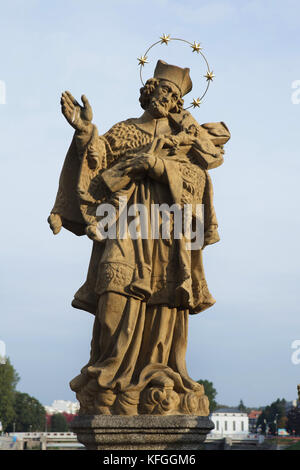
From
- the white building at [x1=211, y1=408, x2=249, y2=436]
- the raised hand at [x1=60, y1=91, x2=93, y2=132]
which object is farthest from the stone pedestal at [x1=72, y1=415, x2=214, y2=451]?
the white building at [x1=211, y1=408, x2=249, y2=436]

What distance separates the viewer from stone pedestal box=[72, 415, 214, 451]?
741 centimetres

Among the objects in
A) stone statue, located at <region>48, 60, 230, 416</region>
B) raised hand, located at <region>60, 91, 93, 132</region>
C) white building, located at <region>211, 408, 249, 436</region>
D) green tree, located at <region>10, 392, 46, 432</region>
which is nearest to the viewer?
stone statue, located at <region>48, 60, 230, 416</region>

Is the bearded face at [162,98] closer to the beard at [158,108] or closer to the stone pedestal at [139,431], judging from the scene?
the beard at [158,108]

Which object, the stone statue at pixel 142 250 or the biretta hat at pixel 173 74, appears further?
the biretta hat at pixel 173 74

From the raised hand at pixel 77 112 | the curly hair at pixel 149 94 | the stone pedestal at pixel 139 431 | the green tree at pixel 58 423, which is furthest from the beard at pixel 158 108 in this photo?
the green tree at pixel 58 423

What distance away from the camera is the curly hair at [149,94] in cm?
876

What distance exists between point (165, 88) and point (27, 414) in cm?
6684

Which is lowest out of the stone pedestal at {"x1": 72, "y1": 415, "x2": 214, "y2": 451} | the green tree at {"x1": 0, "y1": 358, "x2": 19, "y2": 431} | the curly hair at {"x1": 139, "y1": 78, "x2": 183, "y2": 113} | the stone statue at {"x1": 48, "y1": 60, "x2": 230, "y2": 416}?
the stone pedestal at {"x1": 72, "y1": 415, "x2": 214, "y2": 451}

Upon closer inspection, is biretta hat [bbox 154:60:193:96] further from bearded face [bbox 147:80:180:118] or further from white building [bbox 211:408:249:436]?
white building [bbox 211:408:249:436]

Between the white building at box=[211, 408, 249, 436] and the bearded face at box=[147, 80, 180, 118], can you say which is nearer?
the bearded face at box=[147, 80, 180, 118]

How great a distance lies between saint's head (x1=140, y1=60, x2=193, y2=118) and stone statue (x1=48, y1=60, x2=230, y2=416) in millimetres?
12

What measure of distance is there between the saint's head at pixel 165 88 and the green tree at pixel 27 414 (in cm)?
6348
